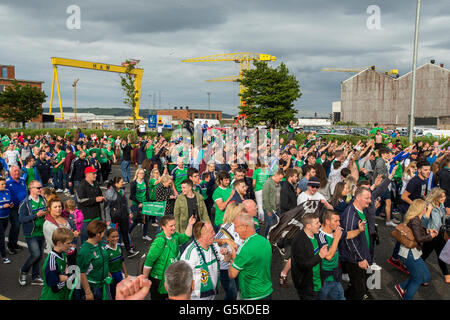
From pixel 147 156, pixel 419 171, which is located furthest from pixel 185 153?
pixel 419 171

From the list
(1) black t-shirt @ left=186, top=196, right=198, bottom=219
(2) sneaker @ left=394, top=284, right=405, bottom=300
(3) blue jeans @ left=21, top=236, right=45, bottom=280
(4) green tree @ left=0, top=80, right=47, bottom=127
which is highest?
(4) green tree @ left=0, top=80, right=47, bottom=127

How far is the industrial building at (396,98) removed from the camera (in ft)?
201

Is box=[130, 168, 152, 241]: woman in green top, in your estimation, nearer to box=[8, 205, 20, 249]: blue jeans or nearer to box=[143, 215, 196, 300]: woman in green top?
box=[8, 205, 20, 249]: blue jeans

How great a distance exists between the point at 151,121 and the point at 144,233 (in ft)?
61.6

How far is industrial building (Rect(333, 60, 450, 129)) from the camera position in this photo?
6133cm

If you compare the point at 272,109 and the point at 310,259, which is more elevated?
the point at 272,109

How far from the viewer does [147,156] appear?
15.3 metres

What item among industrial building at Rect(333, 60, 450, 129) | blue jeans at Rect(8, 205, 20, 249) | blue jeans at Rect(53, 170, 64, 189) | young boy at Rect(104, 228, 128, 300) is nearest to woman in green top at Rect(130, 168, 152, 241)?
blue jeans at Rect(8, 205, 20, 249)

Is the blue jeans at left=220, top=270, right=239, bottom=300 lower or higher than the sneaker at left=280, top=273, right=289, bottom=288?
higher

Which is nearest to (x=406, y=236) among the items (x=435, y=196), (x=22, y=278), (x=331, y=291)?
(x=435, y=196)

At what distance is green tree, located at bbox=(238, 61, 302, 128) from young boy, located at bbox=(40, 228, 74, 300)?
114 ft

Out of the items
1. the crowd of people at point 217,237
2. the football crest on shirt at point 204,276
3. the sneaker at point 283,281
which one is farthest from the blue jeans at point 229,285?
the sneaker at point 283,281
